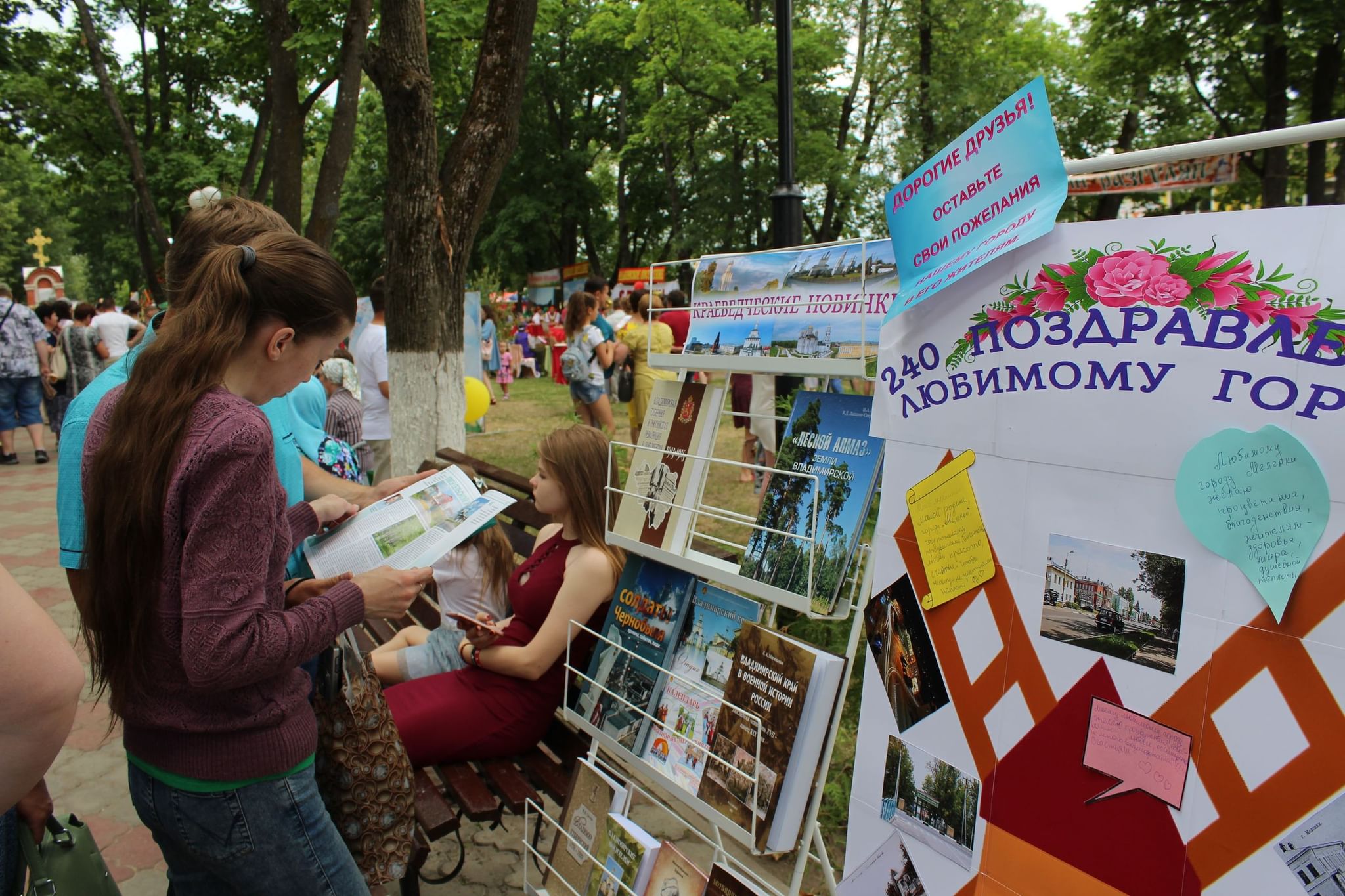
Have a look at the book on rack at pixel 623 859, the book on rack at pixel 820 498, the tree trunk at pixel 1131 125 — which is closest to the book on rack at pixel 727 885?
the book on rack at pixel 623 859

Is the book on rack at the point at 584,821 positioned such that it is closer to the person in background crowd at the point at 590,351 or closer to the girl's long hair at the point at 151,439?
the girl's long hair at the point at 151,439

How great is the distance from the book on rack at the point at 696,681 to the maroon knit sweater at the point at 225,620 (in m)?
0.87

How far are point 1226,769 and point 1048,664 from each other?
0.30 meters

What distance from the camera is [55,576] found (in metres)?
6.41

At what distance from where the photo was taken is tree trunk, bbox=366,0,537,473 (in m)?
5.43

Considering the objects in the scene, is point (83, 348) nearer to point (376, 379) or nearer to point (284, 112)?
point (284, 112)

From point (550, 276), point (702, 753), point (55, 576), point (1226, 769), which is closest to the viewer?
point (1226, 769)

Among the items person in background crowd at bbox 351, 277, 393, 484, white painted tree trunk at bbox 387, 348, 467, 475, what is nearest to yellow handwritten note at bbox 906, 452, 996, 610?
white painted tree trunk at bbox 387, 348, 467, 475

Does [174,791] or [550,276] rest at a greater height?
[550,276]

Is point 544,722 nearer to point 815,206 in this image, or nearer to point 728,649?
point 728,649

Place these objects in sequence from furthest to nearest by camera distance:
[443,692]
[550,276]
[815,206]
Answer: [550,276], [815,206], [443,692]

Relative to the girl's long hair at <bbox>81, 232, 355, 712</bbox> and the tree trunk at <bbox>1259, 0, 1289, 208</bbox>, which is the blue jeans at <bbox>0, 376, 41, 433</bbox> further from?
the tree trunk at <bbox>1259, 0, 1289, 208</bbox>

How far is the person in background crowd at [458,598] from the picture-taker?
125 inches

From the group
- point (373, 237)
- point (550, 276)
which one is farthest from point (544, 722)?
point (373, 237)
